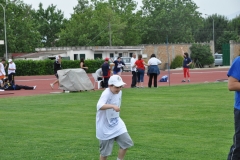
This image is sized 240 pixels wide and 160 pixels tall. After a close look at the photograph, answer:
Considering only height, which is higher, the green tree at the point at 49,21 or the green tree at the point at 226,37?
the green tree at the point at 49,21

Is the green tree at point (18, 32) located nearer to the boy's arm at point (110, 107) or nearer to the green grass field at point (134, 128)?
the green grass field at point (134, 128)

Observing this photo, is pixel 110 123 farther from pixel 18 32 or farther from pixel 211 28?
pixel 211 28

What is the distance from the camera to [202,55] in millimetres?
73438

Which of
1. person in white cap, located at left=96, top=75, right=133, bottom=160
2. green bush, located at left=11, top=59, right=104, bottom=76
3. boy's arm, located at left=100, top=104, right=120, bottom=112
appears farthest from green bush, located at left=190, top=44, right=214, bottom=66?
boy's arm, located at left=100, top=104, right=120, bottom=112

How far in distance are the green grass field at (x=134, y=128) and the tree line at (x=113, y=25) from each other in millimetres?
65274

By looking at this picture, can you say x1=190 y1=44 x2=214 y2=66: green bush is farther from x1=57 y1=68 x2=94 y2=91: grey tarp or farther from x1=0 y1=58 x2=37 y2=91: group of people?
x1=57 y1=68 x2=94 y2=91: grey tarp

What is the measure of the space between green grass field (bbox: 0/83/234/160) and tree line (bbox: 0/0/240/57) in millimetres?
65274

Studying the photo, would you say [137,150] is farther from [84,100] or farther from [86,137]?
[84,100]

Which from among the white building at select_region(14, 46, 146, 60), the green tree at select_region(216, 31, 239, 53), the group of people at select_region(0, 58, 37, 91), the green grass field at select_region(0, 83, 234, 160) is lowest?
the green grass field at select_region(0, 83, 234, 160)

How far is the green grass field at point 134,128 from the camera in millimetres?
10485

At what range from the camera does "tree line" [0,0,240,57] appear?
3489 inches

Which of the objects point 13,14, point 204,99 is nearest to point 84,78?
point 204,99

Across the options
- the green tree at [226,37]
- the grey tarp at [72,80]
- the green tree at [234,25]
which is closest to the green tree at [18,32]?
the green tree at [226,37]

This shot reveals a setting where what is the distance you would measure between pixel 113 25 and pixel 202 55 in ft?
75.7
